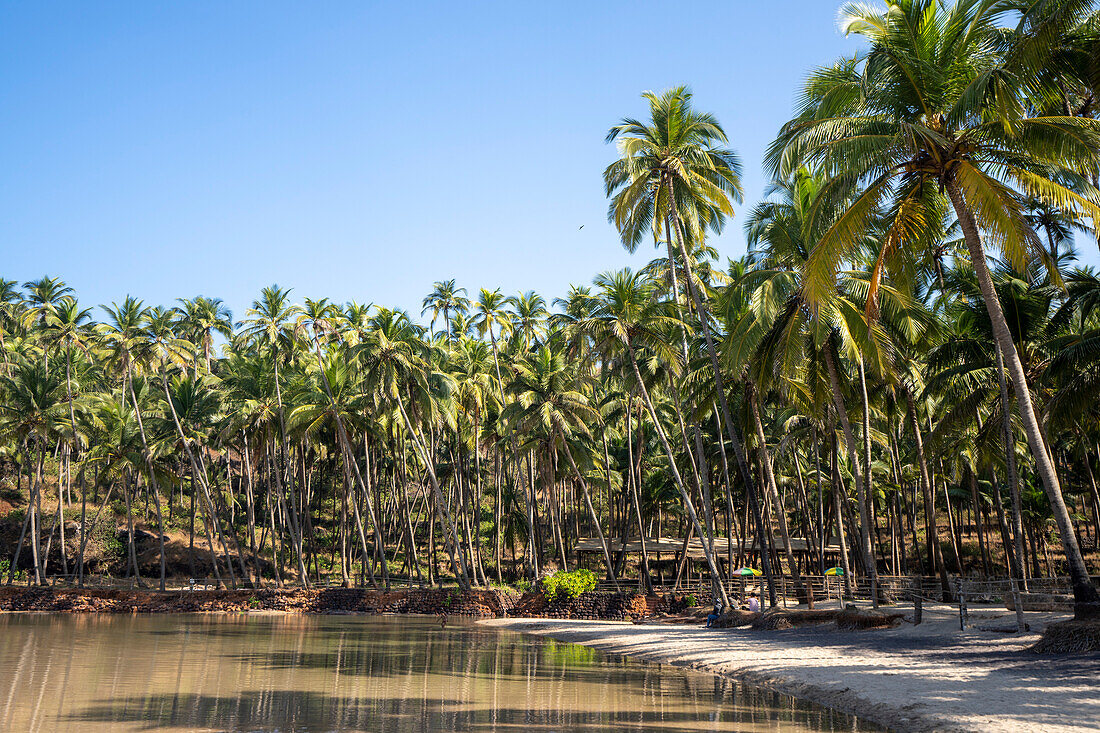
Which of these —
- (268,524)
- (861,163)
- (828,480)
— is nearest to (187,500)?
(268,524)

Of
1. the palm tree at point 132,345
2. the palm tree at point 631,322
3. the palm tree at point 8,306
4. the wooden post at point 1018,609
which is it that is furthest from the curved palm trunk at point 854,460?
the palm tree at point 8,306

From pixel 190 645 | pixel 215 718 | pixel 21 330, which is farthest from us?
pixel 21 330

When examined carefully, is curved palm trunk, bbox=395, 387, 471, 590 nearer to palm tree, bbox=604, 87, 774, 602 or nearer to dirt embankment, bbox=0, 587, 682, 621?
dirt embankment, bbox=0, 587, 682, 621

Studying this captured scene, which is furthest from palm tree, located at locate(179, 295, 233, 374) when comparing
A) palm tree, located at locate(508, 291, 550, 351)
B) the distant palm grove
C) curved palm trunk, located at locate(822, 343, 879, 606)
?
curved palm trunk, located at locate(822, 343, 879, 606)

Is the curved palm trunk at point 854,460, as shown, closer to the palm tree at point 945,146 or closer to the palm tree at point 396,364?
the palm tree at point 945,146

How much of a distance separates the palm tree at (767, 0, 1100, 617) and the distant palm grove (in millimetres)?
61

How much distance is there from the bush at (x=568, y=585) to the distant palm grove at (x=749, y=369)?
585 centimetres

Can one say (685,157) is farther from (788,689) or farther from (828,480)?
(828,480)

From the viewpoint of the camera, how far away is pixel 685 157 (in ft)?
91.6

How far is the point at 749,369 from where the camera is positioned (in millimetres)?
27094

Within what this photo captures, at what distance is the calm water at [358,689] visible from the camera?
11359mm

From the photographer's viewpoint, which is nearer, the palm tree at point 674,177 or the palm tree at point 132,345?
the palm tree at point 674,177

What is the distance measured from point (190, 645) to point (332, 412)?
2082 centimetres

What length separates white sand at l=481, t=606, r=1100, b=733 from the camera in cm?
1073
